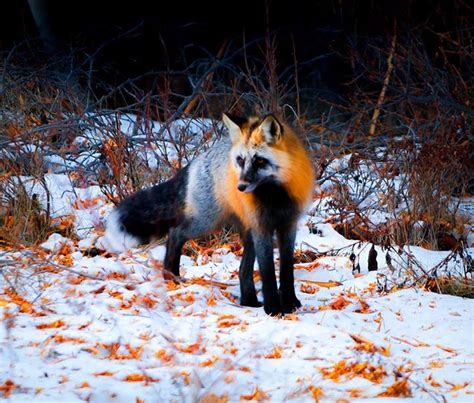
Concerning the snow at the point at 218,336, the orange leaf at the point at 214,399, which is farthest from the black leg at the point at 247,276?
the orange leaf at the point at 214,399

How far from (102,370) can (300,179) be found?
77.9 inches

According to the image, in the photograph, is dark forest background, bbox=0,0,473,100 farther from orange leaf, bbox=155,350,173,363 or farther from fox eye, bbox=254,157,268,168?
orange leaf, bbox=155,350,173,363

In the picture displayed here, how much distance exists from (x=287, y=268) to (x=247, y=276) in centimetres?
30

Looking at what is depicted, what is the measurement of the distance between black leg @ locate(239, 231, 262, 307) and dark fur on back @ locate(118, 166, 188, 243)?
2.29 ft

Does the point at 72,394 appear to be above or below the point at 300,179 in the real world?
below

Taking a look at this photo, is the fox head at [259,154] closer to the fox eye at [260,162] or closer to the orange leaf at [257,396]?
the fox eye at [260,162]

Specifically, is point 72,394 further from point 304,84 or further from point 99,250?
point 304,84

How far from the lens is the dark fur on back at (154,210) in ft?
17.7

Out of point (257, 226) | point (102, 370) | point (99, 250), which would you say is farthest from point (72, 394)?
point (99, 250)

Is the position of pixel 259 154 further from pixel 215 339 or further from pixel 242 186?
pixel 215 339

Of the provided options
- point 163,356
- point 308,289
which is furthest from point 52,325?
point 308,289

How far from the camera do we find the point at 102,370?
3143 millimetres

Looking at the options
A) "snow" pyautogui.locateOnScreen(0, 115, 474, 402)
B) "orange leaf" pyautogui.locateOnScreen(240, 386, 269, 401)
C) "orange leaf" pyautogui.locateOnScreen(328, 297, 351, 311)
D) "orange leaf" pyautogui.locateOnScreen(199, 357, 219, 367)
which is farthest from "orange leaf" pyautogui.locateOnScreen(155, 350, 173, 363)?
"orange leaf" pyautogui.locateOnScreen(328, 297, 351, 311)

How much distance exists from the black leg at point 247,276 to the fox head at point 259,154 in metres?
0.58
